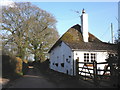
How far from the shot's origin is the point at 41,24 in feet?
129

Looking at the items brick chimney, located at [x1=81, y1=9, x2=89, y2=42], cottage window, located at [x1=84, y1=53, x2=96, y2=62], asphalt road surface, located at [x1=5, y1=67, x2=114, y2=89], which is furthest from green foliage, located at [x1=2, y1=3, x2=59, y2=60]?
asphalt road surface, located at [x1=5, y1=67, x2=114, y2=89]

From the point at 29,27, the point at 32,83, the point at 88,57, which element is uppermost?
the point at 29,27

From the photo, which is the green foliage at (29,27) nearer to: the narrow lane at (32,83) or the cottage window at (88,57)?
the cottage window at (88,57)

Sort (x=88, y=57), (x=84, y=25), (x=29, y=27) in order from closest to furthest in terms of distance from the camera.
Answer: (x=88, y=57)
(x=84, y=25)
(x=29, y=27)

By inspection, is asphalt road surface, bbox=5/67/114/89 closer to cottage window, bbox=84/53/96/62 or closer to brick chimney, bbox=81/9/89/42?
cottage window, bbox=84/53/96/62

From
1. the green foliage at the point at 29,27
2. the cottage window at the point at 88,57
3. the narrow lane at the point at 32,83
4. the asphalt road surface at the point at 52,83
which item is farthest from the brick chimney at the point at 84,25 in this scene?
the green foliage at the point at 29,27

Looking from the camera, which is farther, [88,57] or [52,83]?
[88,57]

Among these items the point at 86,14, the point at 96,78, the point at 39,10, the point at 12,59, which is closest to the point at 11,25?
the point at 39,10

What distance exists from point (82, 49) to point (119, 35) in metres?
9.90

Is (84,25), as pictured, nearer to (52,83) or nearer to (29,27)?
(52,83)

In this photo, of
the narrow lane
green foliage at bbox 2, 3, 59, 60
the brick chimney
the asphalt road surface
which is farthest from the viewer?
green foliage at bbox 2, 3, 59, 60

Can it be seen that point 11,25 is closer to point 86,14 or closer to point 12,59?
point 86,14

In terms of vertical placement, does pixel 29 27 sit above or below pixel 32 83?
above

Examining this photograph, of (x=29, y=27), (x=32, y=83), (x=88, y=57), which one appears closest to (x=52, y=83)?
(x=32, y=83)
